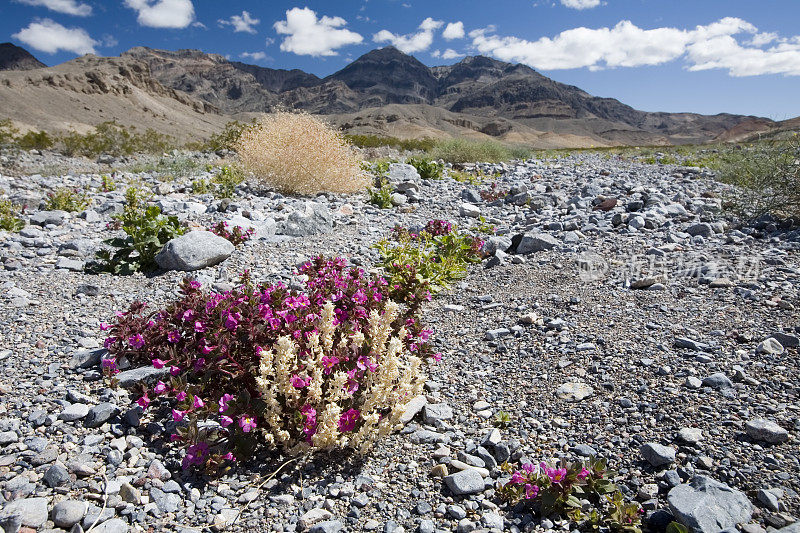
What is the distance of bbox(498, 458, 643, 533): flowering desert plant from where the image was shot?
2.23m

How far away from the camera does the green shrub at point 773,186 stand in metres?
6.63

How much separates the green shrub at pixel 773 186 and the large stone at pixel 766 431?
16.8ft

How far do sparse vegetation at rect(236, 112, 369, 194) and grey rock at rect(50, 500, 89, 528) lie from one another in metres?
8.52

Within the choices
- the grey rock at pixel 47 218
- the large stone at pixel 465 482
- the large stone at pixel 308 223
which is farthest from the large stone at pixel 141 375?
the grey rock at pixel 47 218

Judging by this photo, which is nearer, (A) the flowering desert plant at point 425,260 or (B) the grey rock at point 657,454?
(B) the grey rock at point 657,454

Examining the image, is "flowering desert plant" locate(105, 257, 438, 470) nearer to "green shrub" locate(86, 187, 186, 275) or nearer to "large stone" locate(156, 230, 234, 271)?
"large stone" locate(156, 230, 234, 271)

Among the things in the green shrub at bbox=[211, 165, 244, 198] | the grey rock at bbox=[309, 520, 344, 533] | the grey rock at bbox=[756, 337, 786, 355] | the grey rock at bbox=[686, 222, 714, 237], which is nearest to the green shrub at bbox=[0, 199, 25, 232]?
the green shrub at bbox=[211, 165, 244, 198]

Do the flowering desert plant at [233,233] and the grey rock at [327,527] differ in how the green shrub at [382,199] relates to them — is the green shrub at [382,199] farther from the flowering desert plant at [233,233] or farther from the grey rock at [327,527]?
the grey rock at [327,527]

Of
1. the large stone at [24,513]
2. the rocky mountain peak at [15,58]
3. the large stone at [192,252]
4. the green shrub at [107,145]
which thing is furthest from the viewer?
the rocky mountain peak at [15,58]

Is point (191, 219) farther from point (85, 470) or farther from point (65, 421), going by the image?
point (85, 470)

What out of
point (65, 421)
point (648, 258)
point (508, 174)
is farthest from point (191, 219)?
point (508, 174)

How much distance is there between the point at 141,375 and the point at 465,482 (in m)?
2.21

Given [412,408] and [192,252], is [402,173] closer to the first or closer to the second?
[192,252]

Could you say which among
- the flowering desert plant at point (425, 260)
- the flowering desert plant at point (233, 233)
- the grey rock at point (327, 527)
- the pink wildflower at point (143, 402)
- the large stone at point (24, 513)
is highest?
the flowering desert plant at point (233, 233)
